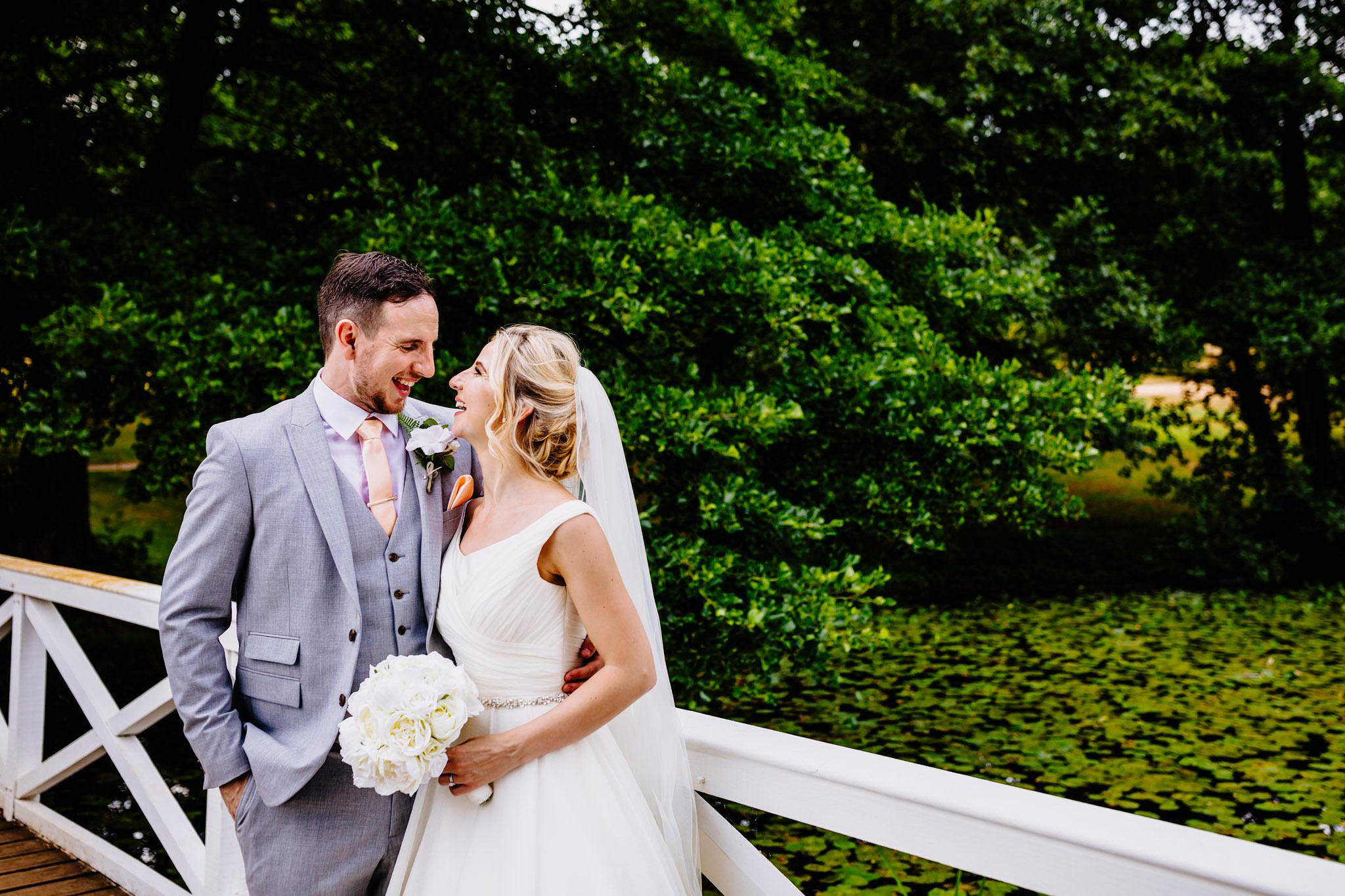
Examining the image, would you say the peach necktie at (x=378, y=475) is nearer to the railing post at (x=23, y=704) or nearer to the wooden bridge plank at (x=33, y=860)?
the wooden bridge plank at (x=33, y=860)

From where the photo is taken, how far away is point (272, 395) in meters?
4.50

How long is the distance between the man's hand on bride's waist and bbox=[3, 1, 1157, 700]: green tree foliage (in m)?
2.39

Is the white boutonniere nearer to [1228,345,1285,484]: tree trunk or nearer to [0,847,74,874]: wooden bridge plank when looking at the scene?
[0,847,74,874]: wooden bridge plank

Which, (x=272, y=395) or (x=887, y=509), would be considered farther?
(x=887, y=509)

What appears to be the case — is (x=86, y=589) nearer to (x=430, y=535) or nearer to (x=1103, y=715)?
(x=430, y=535)

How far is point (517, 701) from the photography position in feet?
6.57

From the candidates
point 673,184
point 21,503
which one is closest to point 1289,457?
point 673,184

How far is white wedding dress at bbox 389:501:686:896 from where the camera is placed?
6.07 ft

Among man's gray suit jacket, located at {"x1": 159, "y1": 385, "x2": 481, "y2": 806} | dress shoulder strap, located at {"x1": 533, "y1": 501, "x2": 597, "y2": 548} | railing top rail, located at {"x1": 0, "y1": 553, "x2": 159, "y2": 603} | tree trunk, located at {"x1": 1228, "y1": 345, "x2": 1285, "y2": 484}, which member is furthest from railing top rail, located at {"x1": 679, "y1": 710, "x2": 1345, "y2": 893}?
tree trunk, located at {"x1": 1228, "y1": 345, "x2": 1285, "y2": 484}

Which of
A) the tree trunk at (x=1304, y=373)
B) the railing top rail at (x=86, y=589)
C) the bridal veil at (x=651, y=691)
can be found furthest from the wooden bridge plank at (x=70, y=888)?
the tree trunk at (x=1304, y=373)

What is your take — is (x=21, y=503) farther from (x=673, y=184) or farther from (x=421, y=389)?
(x=673, y=184)

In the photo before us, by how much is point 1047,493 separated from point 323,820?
16.4 ft

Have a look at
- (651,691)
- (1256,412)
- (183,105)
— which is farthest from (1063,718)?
(183,105)

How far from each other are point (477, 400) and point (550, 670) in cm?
60
